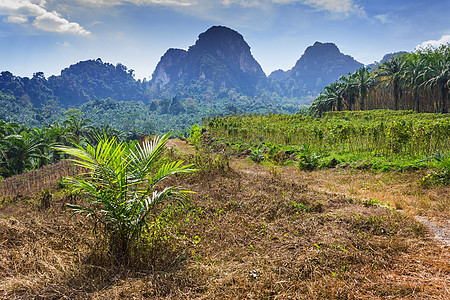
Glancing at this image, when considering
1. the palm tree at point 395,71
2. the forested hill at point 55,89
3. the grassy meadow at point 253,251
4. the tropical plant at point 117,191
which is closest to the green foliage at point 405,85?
the palm tree at point 395,71

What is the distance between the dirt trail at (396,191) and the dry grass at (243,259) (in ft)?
1.30

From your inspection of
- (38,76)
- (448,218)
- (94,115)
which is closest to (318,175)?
(448,218)

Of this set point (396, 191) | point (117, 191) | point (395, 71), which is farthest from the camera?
point (395, 71)

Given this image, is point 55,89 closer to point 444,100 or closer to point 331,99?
point 331,99

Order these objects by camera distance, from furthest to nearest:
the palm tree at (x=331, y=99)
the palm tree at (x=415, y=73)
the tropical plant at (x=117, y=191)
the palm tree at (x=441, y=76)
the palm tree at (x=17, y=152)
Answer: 1. the palm tree at (x=331, y=99)
2. the palm tree at (x=415, y=73)
3. the palm tree at (x=441, y=76)
4. the palm tree at (x=17, y=152)
5. the tropical plant at (x=117, y=191)

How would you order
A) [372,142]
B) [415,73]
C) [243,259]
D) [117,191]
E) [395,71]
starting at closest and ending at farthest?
[117,191]
[243,259]
[372,142]
[415,73]
[395,71]

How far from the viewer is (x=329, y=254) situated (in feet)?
10.9

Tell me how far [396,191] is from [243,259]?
18.4 ft

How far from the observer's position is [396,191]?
21.8ft

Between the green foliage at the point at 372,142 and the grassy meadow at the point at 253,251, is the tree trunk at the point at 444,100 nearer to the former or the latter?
the green foliage at the point at 372,142

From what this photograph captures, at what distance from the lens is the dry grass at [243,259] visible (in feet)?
8.79

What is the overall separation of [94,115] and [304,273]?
121 meters

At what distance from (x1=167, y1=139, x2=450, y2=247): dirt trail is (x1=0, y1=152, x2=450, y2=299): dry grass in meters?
0.40

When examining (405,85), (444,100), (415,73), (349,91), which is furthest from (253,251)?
(349,91)
